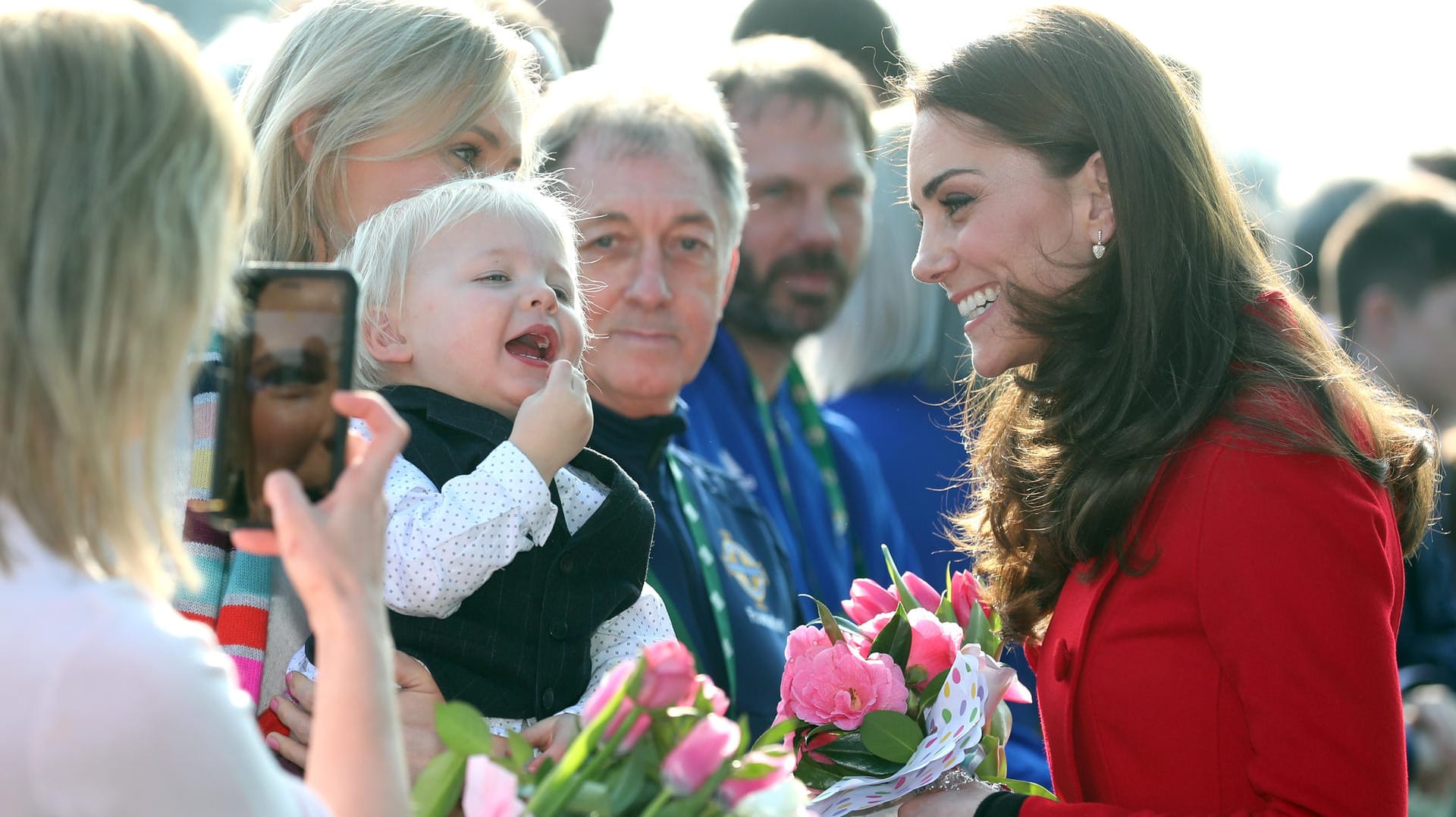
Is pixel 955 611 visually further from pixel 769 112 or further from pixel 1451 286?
pixel 1451 286

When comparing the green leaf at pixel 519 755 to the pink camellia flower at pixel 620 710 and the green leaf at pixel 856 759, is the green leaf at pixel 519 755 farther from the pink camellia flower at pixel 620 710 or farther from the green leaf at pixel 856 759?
the green leaf at pixel 856 759

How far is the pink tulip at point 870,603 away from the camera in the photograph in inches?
112

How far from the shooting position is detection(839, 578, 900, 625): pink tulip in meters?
2.85

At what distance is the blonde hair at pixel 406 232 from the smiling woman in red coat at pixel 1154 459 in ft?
2.75

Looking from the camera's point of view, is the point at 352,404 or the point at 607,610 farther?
the point at 607,610

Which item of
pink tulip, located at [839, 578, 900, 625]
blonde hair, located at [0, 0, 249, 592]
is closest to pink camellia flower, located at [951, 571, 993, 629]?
pink tulip, located at [839, 578, 900, 625]

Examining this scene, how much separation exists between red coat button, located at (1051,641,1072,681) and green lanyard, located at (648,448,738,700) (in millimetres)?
884

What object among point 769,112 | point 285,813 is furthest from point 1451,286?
point 285,813

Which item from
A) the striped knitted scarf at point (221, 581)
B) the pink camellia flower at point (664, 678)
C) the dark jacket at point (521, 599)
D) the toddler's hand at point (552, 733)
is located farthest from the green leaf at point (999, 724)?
the striped knitted scarf at point (221, 581)

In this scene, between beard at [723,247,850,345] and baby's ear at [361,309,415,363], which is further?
beard at [723,247,850,345]

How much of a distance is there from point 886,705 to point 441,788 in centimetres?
92

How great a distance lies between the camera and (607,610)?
2518 mm

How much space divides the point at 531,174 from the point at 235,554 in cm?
122

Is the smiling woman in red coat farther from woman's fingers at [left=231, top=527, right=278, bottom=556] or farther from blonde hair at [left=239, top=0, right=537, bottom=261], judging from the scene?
woman's fingers at [left=231, top=527, right=278, bottom=556]
